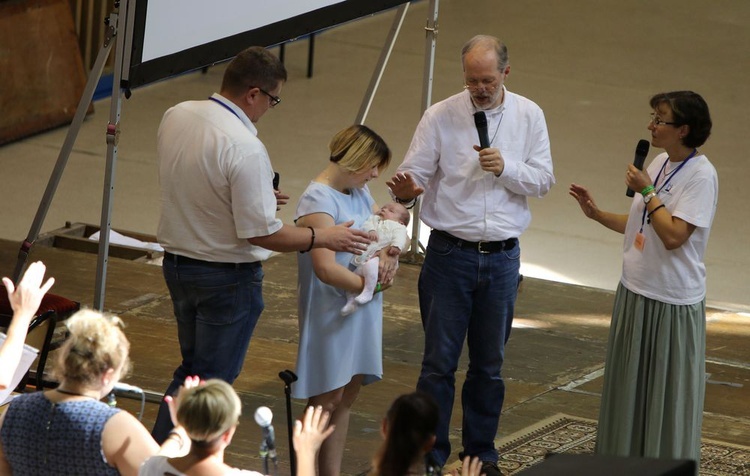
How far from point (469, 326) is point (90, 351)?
7.35 ft

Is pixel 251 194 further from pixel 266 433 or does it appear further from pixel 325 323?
pixel 266 433

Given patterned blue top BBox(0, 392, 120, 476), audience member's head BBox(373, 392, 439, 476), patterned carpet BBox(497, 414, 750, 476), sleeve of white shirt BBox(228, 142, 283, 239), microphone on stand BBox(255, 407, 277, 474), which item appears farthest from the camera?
patterned carpet BBox(497, 414, 750, 476)

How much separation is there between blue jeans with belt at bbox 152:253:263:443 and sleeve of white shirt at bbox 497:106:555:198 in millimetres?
1102

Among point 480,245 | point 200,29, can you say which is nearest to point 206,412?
point 480,245

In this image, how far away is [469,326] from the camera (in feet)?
18.8

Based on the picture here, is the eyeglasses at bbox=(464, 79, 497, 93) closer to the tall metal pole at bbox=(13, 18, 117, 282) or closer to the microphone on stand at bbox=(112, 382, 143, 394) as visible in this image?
the tall metal pole at bbox=(13, 18, 117, 282)

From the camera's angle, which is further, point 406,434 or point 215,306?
point 215,306

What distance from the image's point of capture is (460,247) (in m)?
5.57

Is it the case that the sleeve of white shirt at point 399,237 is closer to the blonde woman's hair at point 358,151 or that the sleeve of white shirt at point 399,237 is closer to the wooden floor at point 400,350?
the blonde woman's hair at point 358,151

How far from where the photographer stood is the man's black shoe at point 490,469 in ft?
18.6

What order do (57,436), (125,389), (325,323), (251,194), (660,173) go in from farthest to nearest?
(660,173)
(325,323)
(251,194)
(125,389)
(57,436)

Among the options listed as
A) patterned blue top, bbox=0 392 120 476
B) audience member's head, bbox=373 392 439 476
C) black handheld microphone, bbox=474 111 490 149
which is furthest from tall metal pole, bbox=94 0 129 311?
audience member's head, bbox=373 392 439 476

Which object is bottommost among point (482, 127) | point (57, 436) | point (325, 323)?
point (57, 436)

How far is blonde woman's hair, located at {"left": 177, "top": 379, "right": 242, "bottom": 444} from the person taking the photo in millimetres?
3666
